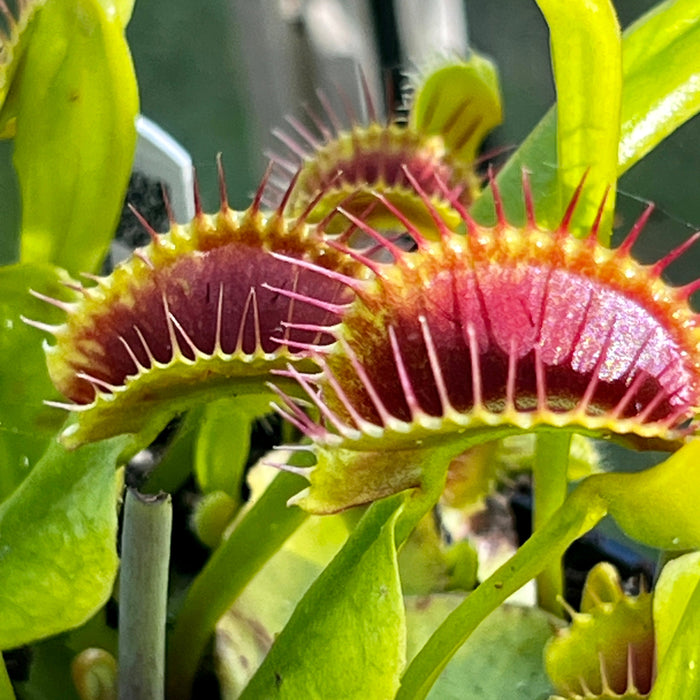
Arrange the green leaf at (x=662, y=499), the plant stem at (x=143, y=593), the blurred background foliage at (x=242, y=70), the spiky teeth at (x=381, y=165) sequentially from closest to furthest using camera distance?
the green leaf at (x=662, y=499) → the plant stem at (x=143, y=593) → the spiky teeth at (x=381, y=165) → the blurred background foliage at (x=242, y=70)

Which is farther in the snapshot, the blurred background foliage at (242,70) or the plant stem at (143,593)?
the blurred background foliage at (242,70)

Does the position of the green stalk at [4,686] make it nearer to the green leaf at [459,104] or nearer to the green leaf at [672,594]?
the green leaf at [672,594]

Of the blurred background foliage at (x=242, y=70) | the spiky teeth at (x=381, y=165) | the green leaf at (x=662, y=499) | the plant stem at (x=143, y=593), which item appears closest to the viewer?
the green leaf at (x=662, y=499)

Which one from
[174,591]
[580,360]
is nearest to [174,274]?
[580,360]

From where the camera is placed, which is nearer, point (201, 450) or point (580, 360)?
point (580, 360)

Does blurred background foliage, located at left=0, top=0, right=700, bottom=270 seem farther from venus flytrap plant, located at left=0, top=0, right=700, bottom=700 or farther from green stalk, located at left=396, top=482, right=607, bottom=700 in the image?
green stalk, located at left=396, top=482, right=607, bottom=700

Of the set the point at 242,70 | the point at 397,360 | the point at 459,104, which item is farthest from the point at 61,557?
the point at 242,70

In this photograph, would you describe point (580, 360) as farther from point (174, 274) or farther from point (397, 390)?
point (174, 274)

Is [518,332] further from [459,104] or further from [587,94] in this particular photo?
[459,104]

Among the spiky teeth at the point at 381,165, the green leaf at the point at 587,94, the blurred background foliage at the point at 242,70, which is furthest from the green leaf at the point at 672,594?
the blurred background foliage at the point at 242,70
